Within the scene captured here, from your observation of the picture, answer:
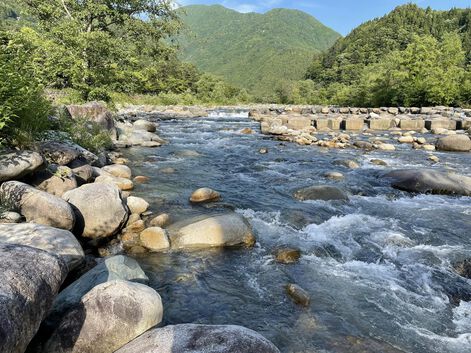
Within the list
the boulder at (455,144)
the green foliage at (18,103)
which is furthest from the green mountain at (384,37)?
the green foliage at (18,103)

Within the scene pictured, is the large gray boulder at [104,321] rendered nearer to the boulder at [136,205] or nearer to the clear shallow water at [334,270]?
the clear shallow water at [334,270]

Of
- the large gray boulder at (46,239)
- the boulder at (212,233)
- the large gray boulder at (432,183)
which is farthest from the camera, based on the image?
the large gray boulder at (432,183)

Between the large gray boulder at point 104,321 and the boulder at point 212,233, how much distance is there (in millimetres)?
2376

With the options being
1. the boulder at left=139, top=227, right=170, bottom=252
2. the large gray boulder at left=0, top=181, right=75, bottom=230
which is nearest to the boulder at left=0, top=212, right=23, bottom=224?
the large gray boulder at left=0, top=181, right=75, bottom=230

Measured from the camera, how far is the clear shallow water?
13.3 ft

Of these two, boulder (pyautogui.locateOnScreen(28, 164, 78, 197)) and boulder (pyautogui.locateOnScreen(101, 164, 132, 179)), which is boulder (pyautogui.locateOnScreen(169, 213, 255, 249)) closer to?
boulder (pyautogui.locateOnScreen(28, 164, 78, 197))

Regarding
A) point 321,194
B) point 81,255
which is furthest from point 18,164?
point 321,194

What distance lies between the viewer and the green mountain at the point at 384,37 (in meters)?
97.3

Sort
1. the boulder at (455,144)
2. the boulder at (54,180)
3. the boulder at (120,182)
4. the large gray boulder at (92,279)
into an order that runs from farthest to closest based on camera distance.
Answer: the boulder at (455,144), the boulder at (120,182), the boulder at (54,180), the large gray boulder at (92,279)

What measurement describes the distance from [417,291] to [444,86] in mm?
36648

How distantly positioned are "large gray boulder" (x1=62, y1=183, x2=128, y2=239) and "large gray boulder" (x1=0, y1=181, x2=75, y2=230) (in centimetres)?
35

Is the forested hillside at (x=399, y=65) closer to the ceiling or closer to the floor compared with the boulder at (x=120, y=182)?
closer to the ceiling

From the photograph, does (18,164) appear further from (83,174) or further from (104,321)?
(104,321)

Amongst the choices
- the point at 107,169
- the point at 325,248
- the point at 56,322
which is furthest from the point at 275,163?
the point at 56,322
